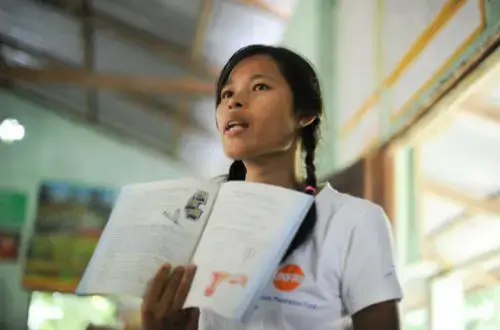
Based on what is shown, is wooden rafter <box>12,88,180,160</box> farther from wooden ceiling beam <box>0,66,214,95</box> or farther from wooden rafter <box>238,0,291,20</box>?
wooden rafter <box>238,0,291,20</box>

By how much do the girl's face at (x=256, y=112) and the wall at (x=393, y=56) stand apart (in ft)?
1.72

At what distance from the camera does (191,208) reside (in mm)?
686

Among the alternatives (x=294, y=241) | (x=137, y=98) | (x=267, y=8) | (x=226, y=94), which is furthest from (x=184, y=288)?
(x=137, y=98)

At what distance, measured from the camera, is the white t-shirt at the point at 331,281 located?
26.2 inches

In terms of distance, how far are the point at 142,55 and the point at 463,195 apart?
2077mm

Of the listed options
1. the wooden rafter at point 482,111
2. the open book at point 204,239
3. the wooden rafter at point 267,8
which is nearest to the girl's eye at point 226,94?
the open book at point 204,239

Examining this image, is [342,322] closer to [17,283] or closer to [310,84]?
[310,84]

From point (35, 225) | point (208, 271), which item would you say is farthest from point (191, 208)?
point (35, 225)

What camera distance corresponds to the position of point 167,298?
2.15 ft

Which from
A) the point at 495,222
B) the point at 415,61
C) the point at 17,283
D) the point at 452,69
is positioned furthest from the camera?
the point at 17,283

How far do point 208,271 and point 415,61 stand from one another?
106cm

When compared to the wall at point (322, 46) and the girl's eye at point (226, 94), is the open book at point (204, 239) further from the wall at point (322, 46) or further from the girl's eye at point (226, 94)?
the wall at point (322, 46)

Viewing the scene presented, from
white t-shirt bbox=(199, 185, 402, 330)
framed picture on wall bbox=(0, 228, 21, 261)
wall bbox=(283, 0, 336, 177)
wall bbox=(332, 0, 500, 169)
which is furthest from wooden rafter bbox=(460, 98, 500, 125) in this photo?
framed picture on wall bbox=(0, 228, 21, 261)

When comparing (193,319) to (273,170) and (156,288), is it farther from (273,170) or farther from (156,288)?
(273,170)
